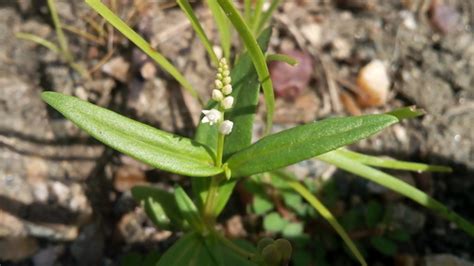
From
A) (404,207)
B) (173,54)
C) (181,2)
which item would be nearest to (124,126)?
A: (181,2)

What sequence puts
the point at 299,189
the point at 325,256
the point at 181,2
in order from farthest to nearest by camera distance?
the point at 325,256
the point at 299,189
the point at 181,2

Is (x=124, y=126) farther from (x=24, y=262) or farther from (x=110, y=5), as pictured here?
(x=110, y=5)

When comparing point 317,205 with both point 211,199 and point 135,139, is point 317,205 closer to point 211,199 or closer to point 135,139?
point 211,199

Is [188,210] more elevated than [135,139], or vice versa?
[135,139]

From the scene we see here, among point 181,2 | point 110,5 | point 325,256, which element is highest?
point 181,2

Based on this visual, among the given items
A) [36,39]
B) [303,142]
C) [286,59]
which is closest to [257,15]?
[286,59]

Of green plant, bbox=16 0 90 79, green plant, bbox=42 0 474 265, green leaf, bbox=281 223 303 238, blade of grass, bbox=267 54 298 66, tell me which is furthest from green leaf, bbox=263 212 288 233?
Result: green plant, bbox=16 0 90 79

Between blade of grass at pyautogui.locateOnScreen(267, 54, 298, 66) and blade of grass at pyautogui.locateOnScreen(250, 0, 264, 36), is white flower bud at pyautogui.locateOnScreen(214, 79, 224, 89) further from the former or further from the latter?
blade of grass at pyautogui.locateOnScreen(250, 0, 264, 36)
